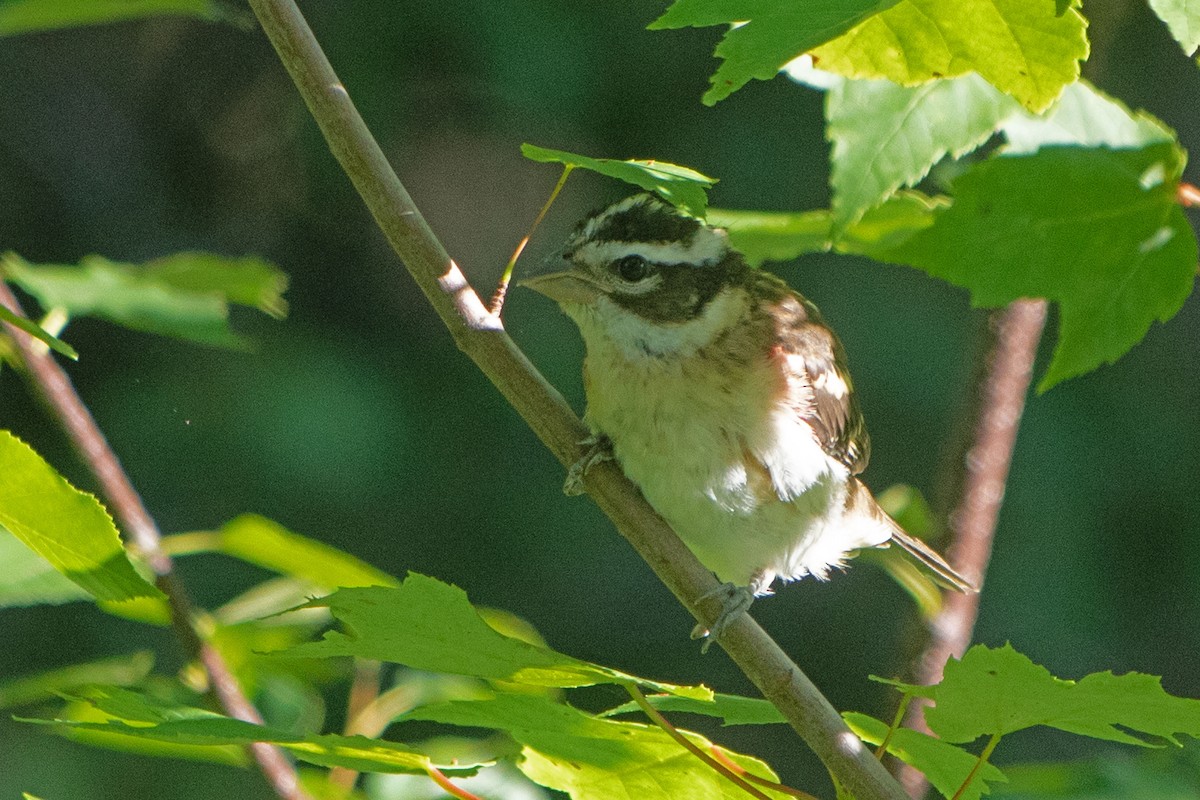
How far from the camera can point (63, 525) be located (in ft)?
5.14

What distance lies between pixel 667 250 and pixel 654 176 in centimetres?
133

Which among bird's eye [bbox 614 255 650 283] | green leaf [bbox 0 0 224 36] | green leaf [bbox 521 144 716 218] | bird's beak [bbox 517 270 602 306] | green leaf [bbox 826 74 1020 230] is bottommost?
green leaf [bbox 521 144 716 218]

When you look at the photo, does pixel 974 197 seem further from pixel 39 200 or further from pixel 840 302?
pixel 39 200

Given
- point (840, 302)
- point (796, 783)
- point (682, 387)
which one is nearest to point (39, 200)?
point (840, 302)

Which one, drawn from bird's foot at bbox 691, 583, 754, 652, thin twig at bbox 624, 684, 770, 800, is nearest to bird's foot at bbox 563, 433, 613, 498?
bird's foot at bbox 691, 583, 754, 652

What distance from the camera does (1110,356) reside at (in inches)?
82.4

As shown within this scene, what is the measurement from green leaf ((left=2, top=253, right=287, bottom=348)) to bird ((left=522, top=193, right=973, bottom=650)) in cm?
66

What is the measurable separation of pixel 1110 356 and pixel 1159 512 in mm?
6308

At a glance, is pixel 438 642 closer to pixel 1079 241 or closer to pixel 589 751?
pixel 589 751

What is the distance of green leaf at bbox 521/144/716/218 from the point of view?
1.55 meters

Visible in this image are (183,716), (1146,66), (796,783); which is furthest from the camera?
(1146,66)

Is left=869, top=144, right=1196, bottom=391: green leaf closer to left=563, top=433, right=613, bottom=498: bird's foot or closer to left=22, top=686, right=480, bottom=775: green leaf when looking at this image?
left=563, top=433, right=613, bottom=498: bird's foot

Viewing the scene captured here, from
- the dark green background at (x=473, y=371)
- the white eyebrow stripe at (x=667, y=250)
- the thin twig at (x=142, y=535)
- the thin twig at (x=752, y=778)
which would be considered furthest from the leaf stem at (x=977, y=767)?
the dark green background at (x=473, y=371)

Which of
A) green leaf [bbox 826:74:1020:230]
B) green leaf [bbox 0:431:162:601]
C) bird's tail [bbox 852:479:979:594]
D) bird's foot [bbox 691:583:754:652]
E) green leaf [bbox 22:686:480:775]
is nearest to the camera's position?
green leaf [bbox 22:686:480:775]
